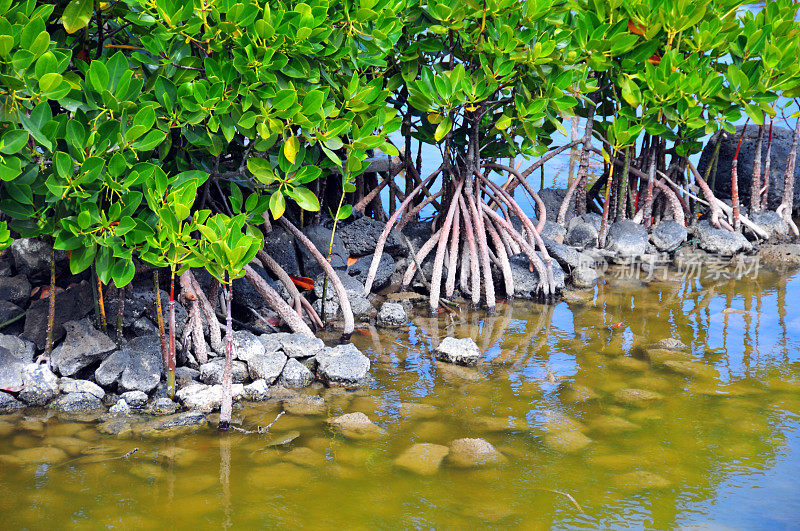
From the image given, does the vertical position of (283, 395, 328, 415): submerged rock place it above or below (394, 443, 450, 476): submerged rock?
above

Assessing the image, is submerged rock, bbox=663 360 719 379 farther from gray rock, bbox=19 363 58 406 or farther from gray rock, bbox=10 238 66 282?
gray rock, bbox=10 238 66 282

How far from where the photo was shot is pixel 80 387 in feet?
12.9

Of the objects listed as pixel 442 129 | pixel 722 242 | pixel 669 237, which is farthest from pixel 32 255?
pixel 722 242

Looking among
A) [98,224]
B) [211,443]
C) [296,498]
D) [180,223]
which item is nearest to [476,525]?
[296,498]

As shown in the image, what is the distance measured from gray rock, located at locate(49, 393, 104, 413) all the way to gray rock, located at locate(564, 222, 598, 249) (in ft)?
18.3

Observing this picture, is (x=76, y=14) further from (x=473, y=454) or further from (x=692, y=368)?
(x=692, y=368)

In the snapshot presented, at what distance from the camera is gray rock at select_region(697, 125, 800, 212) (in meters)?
9.55

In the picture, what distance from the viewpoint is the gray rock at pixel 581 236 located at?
26.1 ft

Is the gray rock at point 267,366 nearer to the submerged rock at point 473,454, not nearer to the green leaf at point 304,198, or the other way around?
the green leaf at point 304,198

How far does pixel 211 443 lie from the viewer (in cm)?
351

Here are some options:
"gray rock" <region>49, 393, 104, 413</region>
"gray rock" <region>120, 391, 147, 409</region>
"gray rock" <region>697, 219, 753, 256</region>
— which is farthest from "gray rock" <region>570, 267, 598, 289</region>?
"gray rock" <region>49, 393, 104, 413</region>

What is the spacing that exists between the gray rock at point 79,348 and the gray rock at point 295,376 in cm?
105

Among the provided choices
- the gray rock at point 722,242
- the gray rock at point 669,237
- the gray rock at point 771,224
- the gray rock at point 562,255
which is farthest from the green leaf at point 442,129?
the gray rock at point 771,224

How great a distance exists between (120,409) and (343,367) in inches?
52.1
